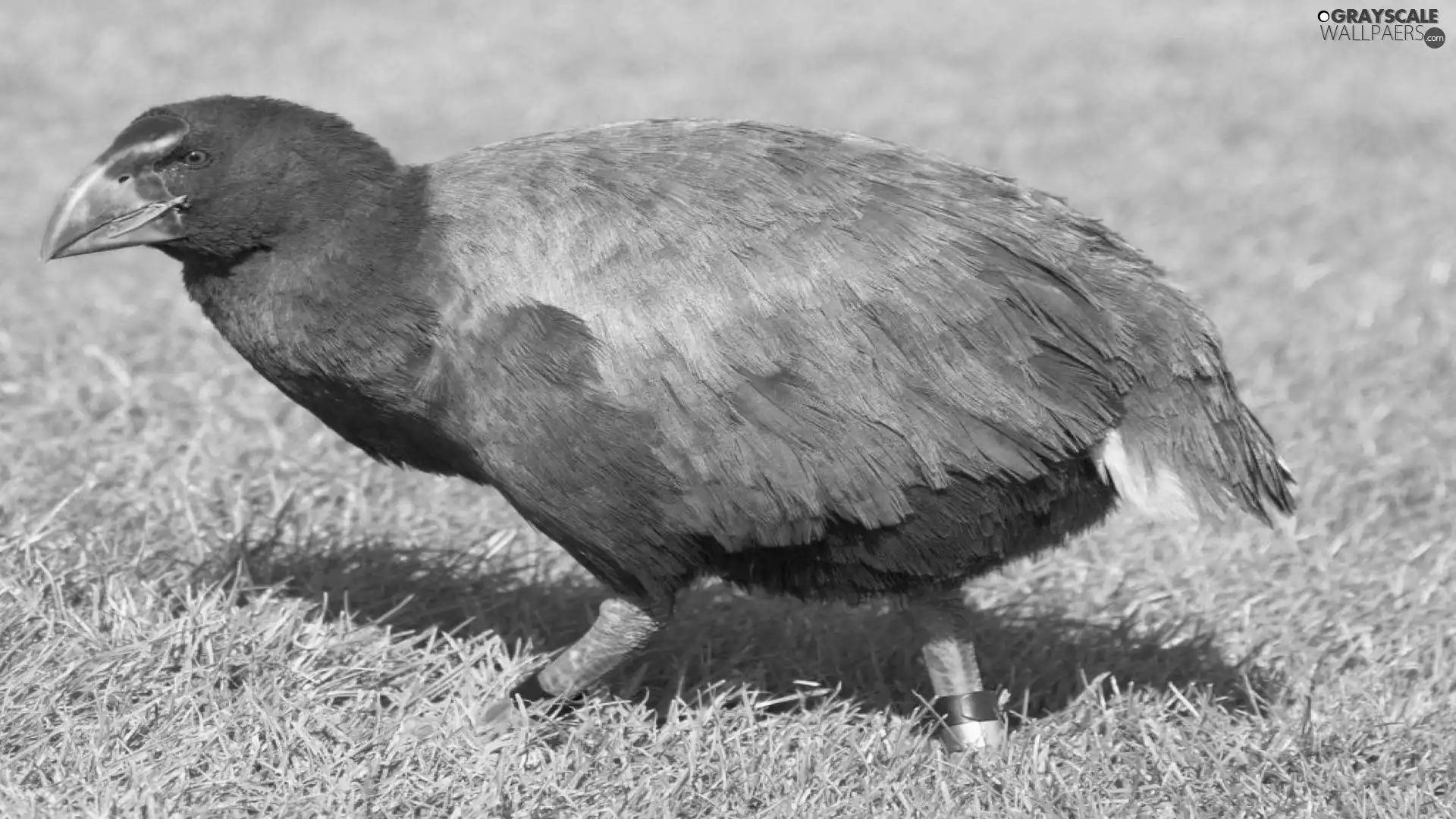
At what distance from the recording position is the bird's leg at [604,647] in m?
2.82

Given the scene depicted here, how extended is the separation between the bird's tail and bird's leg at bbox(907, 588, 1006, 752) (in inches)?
15.8

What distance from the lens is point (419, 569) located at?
3.34m

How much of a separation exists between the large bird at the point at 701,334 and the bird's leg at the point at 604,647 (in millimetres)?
34

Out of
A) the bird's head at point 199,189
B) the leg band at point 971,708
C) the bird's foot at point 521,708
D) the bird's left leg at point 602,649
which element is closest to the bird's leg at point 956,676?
the leg band at point 971,708

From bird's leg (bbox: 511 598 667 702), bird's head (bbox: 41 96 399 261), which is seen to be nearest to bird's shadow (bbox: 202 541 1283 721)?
bird's leg (bbox: 511 598 667 702)

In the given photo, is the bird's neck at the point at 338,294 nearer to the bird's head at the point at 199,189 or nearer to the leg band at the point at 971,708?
the bird's head at the point at 199,189

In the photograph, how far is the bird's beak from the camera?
8.61 feet

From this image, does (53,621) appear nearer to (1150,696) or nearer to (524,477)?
(524,477)

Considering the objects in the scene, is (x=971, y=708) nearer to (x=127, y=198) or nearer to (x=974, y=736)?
(x=974, y=736)

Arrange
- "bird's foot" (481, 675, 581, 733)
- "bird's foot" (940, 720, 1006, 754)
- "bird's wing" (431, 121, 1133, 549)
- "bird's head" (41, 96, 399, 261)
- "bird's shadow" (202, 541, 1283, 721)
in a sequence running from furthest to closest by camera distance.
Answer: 1. "bird's shadow" (202, 541, 1283, 721)
2. "bird's foot" (940, 720, 1006, 754)
3. "bird's foot" (481, 675, 581, 733)
4. "bird's head" (41, 96, 399, 261)
5. "bird's wing" (431, 121, 1133, 549)

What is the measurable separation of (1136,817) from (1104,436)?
628mm

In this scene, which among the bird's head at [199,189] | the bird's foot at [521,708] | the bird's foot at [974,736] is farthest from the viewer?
the bird's foot at [974,736]

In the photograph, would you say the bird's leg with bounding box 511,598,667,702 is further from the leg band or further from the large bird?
the leg band

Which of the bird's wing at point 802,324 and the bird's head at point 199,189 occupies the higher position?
the bird's head at point 199,189
